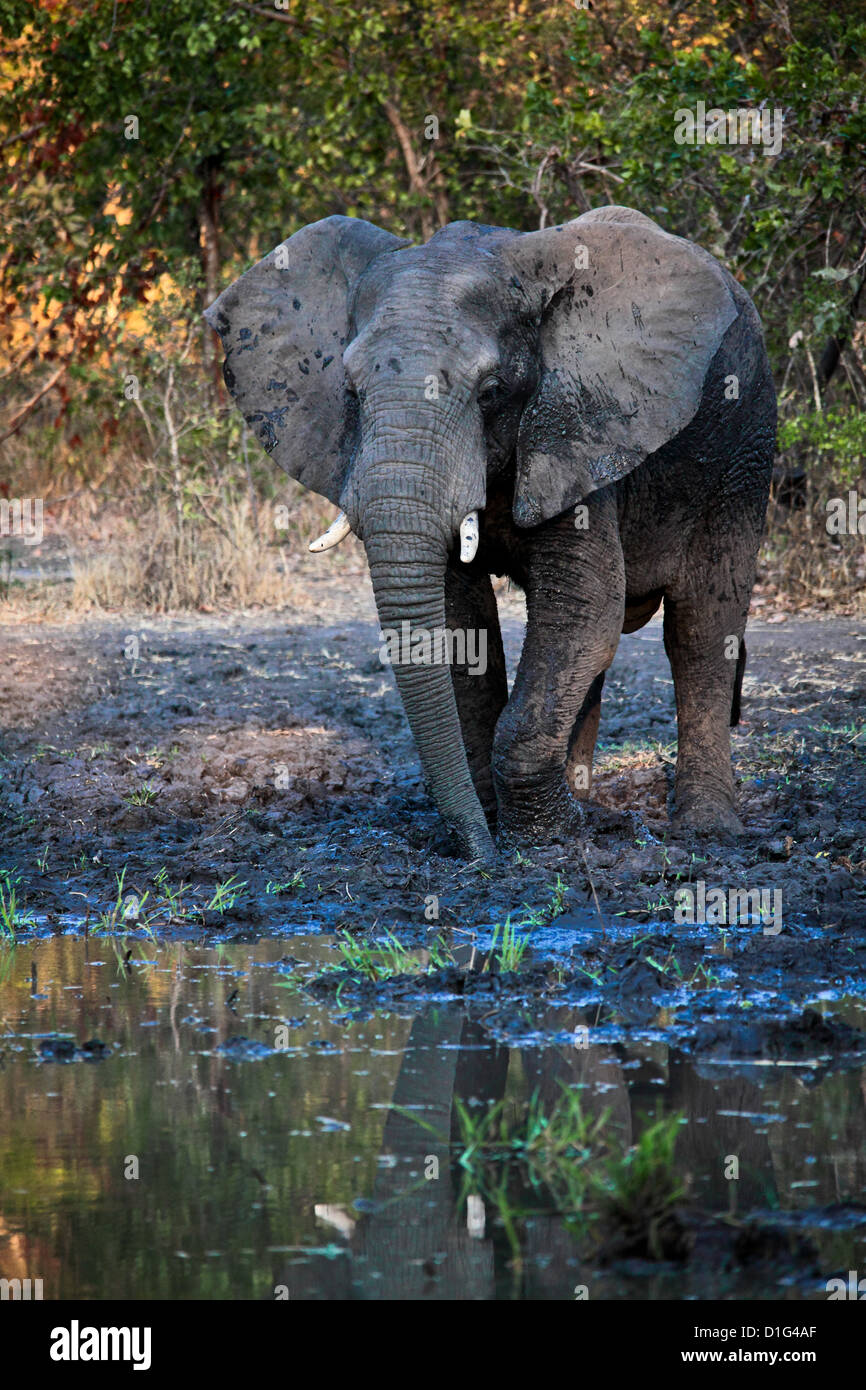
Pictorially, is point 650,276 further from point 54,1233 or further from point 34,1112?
point 54,1233

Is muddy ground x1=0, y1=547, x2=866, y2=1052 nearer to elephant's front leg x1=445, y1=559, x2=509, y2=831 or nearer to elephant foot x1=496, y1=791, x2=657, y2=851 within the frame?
elephant foot x1=496, y1=791, x2=657, y2=851

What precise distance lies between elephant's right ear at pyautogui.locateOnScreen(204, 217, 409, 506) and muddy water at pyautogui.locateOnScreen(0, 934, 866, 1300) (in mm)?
2115

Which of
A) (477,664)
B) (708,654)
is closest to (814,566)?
(708,654)

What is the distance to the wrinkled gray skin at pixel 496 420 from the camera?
18.3ft

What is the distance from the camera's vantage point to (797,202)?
1205 cm

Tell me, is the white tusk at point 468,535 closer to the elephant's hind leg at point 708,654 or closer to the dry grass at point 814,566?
the elephant's hind leg at point 708,654

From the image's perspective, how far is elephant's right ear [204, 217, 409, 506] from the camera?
6285mm

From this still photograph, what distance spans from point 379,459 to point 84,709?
4414 millimetres

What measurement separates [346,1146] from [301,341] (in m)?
3.55

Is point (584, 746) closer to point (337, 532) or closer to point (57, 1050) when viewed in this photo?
point (337, 532)

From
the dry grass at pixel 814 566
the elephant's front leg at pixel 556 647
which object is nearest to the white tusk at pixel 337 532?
the elephant's front leg at pixel 556 647

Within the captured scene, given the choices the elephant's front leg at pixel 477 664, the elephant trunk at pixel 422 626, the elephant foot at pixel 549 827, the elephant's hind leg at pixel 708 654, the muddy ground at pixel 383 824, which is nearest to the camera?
the muddy ground at pixel 383 824

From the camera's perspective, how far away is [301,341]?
645cm

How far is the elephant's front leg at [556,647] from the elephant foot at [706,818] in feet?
2.64
